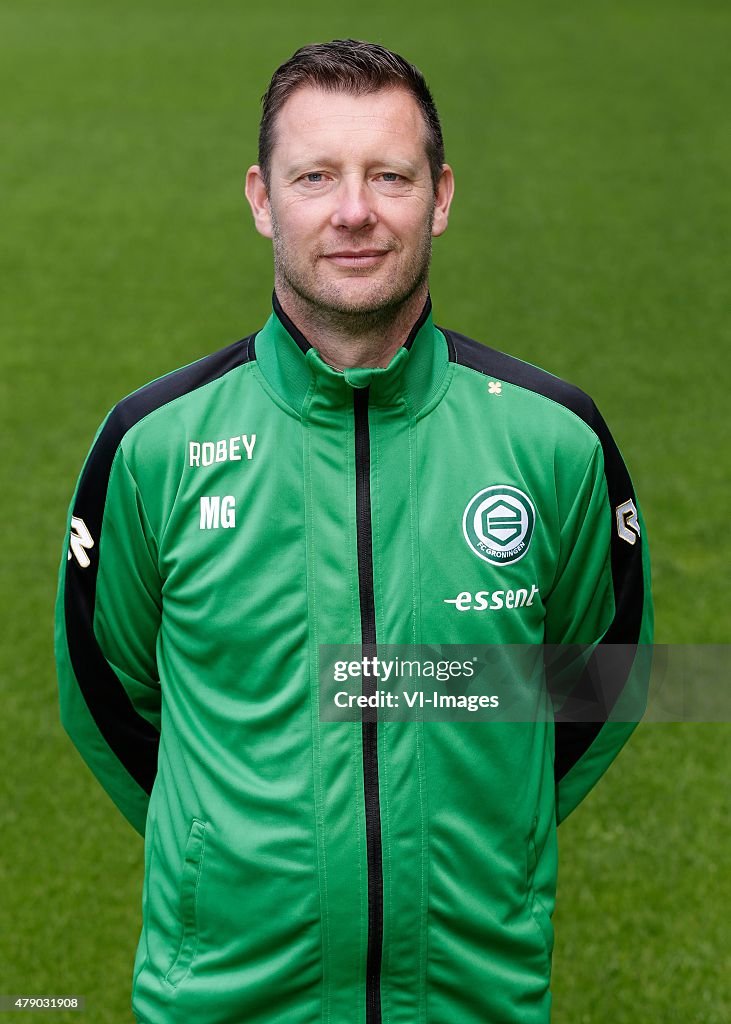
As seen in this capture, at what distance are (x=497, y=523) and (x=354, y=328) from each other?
1.20ft

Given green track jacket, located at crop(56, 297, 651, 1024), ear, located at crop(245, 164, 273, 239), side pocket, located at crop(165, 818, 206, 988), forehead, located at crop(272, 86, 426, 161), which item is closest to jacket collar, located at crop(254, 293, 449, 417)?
green track jacket, located at crop(56, 297, 651, 1024)

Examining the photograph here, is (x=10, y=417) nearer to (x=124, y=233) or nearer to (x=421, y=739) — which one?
(x=124, y=233)

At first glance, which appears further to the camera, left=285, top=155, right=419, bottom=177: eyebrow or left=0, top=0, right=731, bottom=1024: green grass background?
left=0, top=0, right=731, bottom=1024: green grass background

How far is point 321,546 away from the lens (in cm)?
214

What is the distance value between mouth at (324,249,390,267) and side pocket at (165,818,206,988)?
33.4 inches

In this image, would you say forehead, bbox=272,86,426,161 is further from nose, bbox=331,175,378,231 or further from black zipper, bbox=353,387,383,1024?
black zipper, bbox=353,387,383,1024

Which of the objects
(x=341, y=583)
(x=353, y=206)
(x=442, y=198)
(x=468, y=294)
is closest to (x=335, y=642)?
(x=341, y=583)

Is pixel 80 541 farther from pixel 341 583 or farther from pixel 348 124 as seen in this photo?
pixel 348 124

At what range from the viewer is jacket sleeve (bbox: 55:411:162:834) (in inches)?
88.8

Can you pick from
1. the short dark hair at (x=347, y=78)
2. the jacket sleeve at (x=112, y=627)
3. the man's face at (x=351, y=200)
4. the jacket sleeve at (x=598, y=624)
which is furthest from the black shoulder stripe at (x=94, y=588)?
the jacket sleeve at (x=598, y=624)

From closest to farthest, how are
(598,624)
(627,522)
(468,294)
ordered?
(627,522) → (598,624) → (468,294)

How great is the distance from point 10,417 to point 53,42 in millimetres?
10540

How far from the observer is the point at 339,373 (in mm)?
2123

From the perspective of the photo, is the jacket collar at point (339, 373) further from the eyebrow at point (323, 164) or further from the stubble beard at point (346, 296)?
the eyebrow at point (323, 164)
